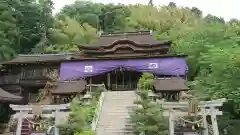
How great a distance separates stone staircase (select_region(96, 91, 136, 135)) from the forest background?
5038 mm

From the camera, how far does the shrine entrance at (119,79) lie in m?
31.8

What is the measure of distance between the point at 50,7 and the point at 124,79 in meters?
24.8

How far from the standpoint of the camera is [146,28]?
55.9 meters

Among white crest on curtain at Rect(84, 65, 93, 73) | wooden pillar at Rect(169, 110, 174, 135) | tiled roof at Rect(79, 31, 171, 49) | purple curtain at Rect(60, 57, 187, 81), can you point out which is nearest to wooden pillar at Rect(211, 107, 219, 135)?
wooden pillar at Rect(169, 110, 174, 135)

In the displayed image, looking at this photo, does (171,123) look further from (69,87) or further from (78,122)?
(69,87)

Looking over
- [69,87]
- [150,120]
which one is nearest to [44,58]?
[69,87]

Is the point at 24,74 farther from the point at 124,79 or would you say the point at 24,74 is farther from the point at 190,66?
the point at 190,66

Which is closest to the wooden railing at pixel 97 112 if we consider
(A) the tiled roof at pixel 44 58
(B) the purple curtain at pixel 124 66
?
(B) the purple curtain at pixel 124 66

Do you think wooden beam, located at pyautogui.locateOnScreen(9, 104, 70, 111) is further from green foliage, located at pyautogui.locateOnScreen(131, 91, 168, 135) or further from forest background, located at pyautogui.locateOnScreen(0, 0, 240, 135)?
forest background, located at pyautogui.locateOnScreen(0, 0, 240, 135)

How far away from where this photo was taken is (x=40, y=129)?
18.0 m

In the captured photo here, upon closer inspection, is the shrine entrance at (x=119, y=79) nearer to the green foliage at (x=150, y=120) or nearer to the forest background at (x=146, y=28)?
the forest background at (x=146, y=28)

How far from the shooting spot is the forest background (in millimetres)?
22266

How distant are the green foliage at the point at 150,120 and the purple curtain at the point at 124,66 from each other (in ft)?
43.7

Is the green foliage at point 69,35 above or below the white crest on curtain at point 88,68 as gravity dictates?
above
